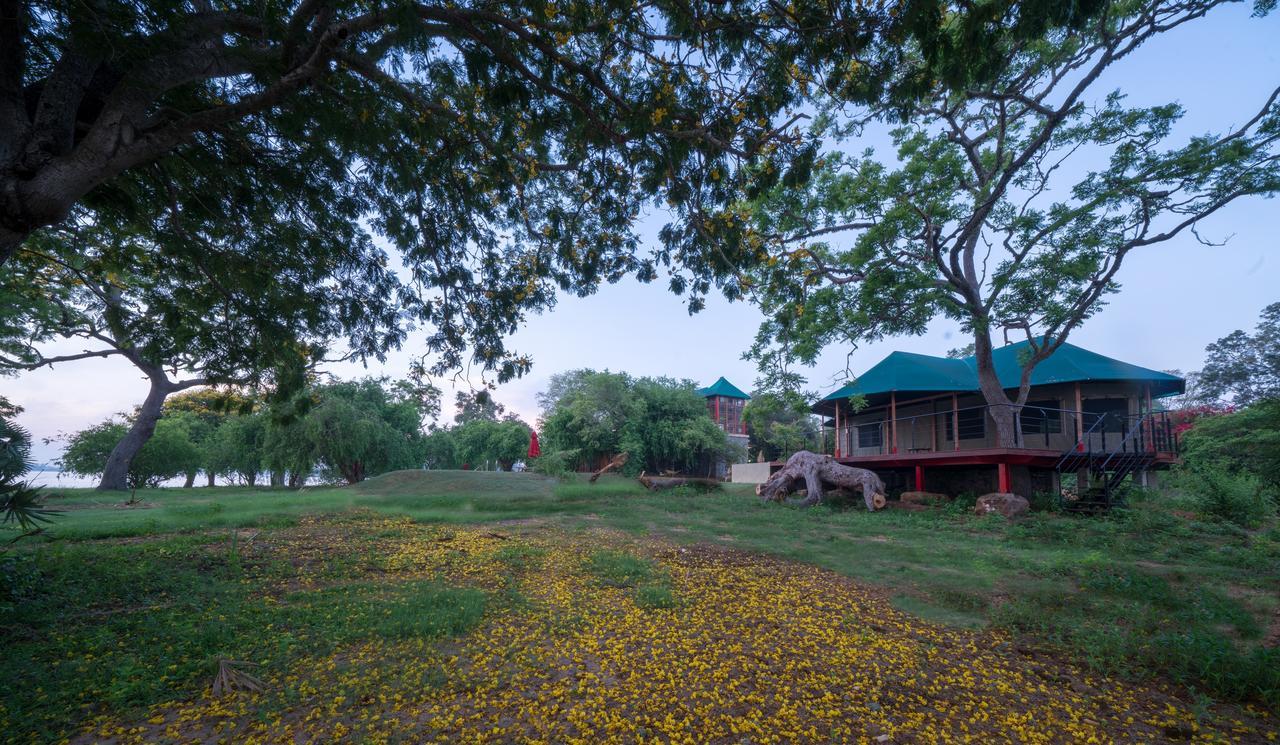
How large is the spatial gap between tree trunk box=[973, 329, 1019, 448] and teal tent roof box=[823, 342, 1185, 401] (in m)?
1.59

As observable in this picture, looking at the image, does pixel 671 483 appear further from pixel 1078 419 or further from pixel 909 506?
pixel 1078 419

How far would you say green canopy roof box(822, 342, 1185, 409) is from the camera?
53.6ft

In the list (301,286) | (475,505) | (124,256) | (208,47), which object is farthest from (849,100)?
(475,505)

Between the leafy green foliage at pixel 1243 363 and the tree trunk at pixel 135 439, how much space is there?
52451 mm

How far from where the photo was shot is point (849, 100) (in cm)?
501

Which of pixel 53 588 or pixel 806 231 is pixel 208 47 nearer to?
pixel 53 588

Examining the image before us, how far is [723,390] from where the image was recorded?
124ft

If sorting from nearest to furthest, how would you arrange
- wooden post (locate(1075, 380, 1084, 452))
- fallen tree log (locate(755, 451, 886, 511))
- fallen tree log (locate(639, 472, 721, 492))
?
fallen tree log (locate(755, 451, 886, 511)) → wooden post (locate(1075, 380, 1084, 452)) → fallen tree log (locate(639, 472, 721, 492))

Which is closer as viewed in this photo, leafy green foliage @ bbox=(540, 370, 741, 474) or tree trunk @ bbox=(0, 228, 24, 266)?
tree trunk @ bbox=(0, 228, 24, 266)

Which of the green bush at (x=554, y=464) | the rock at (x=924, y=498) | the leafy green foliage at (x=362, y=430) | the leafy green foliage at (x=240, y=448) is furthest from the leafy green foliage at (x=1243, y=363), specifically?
the leafy green foliage at (x=240, y=448)

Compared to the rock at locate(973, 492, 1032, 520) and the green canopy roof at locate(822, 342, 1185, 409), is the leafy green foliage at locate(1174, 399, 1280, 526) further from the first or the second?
the rock at locate(973, 492, 1032, 520)

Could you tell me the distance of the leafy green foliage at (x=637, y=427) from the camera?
2536 centimetres

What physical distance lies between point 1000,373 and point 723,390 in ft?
66.5

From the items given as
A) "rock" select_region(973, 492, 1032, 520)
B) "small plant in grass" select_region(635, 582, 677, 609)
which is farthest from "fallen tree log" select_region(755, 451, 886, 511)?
"small plant in grass" select_region(635, 582, 677, 609)
